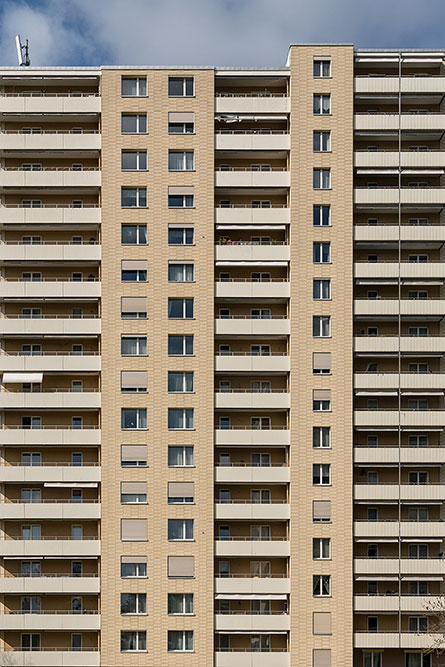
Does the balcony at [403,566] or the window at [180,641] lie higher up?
the balcony at [403,566]

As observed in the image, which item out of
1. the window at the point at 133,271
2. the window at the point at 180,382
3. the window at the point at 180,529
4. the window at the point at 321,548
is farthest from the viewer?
the window at the point at 133,271

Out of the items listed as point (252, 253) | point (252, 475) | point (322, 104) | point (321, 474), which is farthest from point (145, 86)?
point (321, 474)

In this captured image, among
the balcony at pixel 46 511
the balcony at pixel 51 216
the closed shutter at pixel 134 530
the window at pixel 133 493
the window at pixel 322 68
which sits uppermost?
the window at pixel 322 68

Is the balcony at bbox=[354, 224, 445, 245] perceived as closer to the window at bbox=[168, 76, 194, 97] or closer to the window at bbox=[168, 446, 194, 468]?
the window at bbox=[168, 76, 194, 97]

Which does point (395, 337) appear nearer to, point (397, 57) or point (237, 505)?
point (237, 505)

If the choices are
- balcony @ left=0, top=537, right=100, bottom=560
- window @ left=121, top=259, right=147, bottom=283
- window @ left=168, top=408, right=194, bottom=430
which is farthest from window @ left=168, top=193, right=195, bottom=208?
balcony @ left=0, top=537, right=100, bottom=560

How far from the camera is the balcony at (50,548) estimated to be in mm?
45781

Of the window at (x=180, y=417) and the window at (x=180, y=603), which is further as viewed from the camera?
the window at (x=180, y=417)

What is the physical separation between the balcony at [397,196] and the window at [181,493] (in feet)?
68.4

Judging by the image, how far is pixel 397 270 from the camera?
47.7 meters

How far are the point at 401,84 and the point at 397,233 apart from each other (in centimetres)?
966

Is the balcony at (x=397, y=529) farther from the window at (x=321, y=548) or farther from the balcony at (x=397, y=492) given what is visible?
the window at (x=321, y=548)

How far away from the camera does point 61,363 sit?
47.2 meters

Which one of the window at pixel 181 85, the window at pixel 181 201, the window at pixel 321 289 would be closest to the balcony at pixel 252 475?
the window at pixel 321 289
